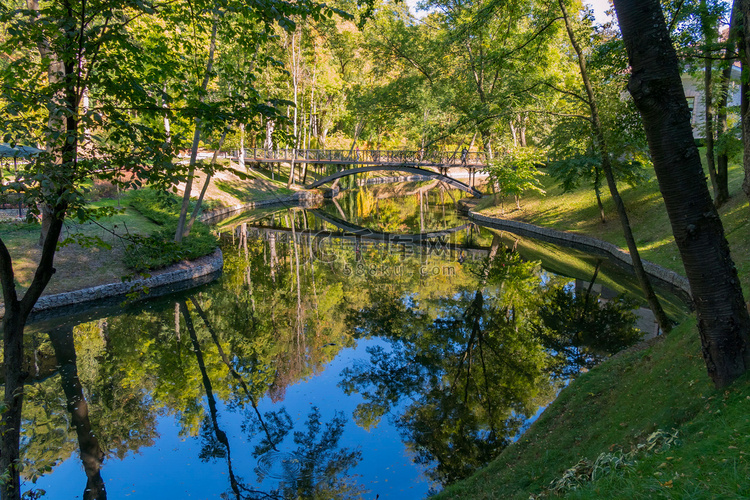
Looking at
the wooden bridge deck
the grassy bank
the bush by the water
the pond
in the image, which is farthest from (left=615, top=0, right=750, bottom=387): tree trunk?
the wooden bridge deck

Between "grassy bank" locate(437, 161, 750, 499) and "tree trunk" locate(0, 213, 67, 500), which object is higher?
"tree trunk" locate(0, 213, 67, 500)

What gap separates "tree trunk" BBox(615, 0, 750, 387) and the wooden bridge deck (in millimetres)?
32948

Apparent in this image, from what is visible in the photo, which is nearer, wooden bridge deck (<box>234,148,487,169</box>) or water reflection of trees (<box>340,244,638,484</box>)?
water reflection of trees (<box>340,244,638,484</box>)

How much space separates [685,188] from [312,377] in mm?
9503

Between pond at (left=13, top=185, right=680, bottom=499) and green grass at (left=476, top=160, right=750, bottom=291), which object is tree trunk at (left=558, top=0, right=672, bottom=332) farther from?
pond at (left=13, top=185, right=680, bottom=499)

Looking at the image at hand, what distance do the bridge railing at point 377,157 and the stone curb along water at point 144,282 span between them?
19.1 metres

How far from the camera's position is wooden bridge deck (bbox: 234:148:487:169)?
40.7 m

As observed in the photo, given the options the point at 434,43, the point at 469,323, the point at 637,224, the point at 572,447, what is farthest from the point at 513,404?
the point at 434,43

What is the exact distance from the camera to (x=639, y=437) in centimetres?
557

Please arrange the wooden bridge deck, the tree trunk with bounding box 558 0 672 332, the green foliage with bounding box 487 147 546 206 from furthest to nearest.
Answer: the wooden bridge deck
the green foliage with bounding box 487 147 546 206
the tree trunk with bounding box 558 0 672 332

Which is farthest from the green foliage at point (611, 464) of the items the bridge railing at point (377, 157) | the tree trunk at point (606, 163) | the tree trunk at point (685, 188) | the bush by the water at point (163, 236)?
the bridge railing at point (377, 157)

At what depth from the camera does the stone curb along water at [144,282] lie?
15773 mm

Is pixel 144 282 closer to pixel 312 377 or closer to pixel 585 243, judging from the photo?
pixel 312 377

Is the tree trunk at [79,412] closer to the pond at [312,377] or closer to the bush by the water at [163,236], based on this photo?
the pond at [312,377]
